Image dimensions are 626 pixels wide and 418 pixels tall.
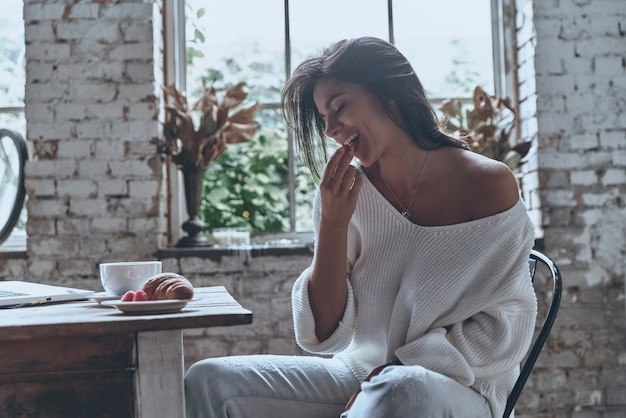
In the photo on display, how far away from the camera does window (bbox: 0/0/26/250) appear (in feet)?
10.5

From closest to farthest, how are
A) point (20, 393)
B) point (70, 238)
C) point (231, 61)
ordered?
1. point (20, 393)
2. point (70, 238)
3. point (231, 61)

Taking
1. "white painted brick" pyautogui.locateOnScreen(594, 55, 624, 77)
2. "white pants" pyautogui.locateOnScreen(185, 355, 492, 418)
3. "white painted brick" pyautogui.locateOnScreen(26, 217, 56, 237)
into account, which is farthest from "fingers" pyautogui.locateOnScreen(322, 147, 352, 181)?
"white painted brick" pyautogui.locateOnScreen(594, 55, 624, 77)

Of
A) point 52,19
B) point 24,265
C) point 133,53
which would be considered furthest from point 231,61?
point 24,265

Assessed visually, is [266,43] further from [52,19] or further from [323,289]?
[323,289]

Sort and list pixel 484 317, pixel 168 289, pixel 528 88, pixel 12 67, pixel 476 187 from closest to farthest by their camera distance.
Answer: pixel 168 289 → pixel 484 317 → pixel 476 187 → pixel 528 88 → pixel 12 67

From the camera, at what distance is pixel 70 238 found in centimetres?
294

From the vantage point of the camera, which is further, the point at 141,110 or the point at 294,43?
the point at 294,43

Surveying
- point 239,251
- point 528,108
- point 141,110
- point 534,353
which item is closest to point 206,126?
point 141,110

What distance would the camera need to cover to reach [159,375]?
1.11 meters

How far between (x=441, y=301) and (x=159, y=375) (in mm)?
600

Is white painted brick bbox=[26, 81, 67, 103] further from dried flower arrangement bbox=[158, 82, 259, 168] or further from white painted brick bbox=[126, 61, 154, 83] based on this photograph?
dried flower arrangement bbox=[158, 82, 259, 168]

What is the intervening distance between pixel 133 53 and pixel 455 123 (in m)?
1.36

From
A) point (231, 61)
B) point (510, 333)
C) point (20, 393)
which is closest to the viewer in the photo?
point (20, 393)

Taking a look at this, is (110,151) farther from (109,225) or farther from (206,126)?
(206,126)
